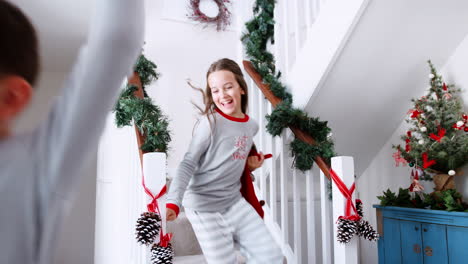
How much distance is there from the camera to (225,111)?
5.83ft

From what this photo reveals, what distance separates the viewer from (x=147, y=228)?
1.43m

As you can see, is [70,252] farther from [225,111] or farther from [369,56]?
[369,56]

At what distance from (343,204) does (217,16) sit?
273 cm

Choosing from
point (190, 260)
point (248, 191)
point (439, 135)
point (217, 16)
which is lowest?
point (190, 260)

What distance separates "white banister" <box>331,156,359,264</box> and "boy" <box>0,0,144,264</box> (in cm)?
149

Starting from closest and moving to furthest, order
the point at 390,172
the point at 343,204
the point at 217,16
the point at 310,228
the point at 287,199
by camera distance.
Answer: the point at 343,204
the point at 310,228
the point at 287,199
the point at 390,172
the point at 217,16

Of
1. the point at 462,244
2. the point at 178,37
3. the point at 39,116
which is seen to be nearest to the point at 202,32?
the point at 178,37

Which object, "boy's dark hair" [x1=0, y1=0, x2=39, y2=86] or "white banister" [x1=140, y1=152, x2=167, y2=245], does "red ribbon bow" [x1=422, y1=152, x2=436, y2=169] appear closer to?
"white banister" [x1=140, y1=152, x2=167, y2=245]

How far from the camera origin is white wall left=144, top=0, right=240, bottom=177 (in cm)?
367

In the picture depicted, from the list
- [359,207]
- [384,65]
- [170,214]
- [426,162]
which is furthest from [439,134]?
[170,214]

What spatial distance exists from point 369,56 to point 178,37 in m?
2.15

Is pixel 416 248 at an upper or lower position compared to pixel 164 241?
lower

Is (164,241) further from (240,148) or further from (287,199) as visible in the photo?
(287,199)

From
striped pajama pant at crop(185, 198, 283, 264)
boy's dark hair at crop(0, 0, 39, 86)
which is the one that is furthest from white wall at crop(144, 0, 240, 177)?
boy's dark hair at crop(0, 0, 39, 86)
